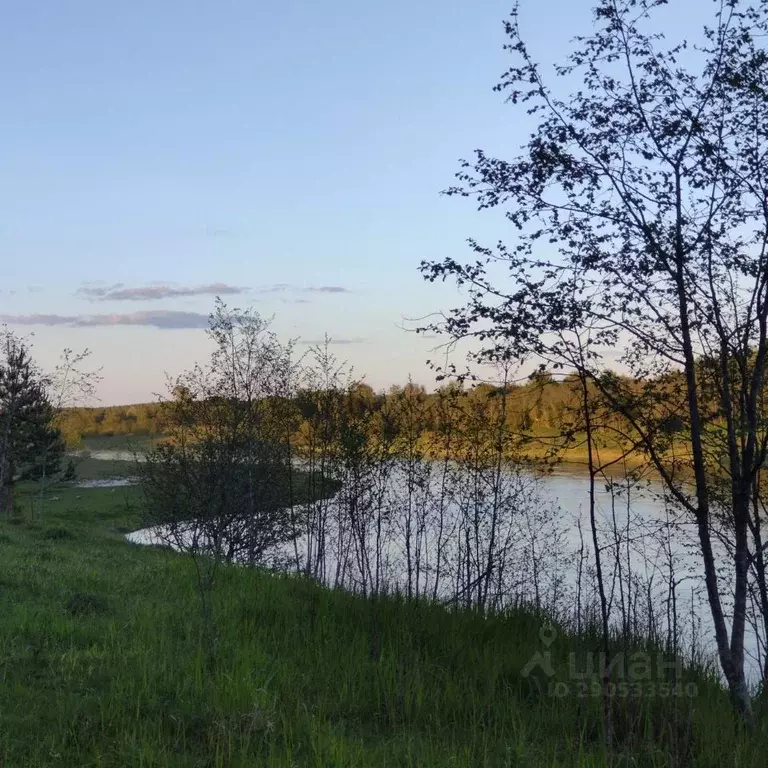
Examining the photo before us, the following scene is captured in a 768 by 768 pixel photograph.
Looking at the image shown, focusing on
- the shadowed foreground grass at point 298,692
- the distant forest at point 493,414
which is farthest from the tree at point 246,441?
the shadowed foreground grass at point 298,692

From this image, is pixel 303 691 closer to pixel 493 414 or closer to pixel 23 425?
pixel 493 414

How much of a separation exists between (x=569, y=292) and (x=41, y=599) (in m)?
8.37

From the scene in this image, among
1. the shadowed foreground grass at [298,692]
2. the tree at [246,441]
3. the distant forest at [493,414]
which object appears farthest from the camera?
the tree at [246,441]

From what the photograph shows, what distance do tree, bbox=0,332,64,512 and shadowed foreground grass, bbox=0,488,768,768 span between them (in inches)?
693

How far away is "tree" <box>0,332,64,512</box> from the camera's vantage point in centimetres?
2717

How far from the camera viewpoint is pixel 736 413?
8.40 meters

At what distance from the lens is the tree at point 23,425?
2717 cm

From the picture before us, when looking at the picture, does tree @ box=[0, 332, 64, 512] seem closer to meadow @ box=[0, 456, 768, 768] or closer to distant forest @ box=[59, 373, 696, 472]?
distant forest @ box=[59, 373, 696, 472]

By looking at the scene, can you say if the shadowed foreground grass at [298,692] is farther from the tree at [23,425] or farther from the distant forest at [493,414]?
the tree at [23,425]

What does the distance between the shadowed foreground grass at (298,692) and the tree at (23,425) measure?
17.6m

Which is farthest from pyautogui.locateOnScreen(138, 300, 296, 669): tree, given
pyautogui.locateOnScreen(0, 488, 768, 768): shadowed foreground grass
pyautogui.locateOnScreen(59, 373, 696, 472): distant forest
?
pyautogui.locateOnScreen(0, 488, 768, 768): shadowed foreground grass

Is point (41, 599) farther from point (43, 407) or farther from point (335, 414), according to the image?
point (43, 407)

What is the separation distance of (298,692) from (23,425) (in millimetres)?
32897

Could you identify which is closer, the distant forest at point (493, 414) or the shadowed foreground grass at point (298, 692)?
the shadowed foreground grass at point (298, 692)
